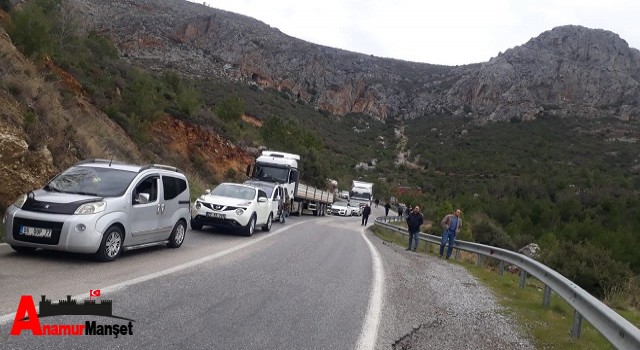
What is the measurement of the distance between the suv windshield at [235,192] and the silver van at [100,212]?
5287mm

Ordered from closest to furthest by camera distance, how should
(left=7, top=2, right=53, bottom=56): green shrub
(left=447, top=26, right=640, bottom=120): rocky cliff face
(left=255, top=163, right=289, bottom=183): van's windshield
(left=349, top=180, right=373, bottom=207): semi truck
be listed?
(left=7, top=2, right=53, bottom=56): green shrub < (left=255, top=163, right=289, bottom=183): van's windshield < (left=349, top=180, right=373, bottom=207): semi truck < (left=447, top=26, right=640, bottom=120): rocky cliff face

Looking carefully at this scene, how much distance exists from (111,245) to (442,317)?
220 inches

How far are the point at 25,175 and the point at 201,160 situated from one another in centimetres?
2643

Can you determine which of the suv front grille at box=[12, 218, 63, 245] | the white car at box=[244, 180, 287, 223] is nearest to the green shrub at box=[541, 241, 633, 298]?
the white car at box=[244, 180, 287, 223]

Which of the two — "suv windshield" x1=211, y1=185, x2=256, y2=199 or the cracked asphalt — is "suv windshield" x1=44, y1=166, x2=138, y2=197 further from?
"suv windshield" x1=211, y1=185, x2=256, y2=199

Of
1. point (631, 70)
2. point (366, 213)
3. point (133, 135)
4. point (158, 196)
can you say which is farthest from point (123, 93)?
point (631, 70)

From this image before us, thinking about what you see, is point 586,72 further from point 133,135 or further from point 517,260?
point 517,260

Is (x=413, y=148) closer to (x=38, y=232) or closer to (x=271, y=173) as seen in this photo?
(x=271, y=173)

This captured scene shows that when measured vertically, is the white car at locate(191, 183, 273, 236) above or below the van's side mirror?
below

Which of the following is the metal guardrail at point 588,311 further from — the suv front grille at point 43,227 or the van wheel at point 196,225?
the van wheel at point 196,225

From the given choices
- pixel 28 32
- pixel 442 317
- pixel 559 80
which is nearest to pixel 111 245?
pixel 442 317

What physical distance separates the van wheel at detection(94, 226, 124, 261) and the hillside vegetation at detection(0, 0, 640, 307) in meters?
5.88

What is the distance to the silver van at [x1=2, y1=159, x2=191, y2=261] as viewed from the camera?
8180mm

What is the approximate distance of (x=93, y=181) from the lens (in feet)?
31.1
